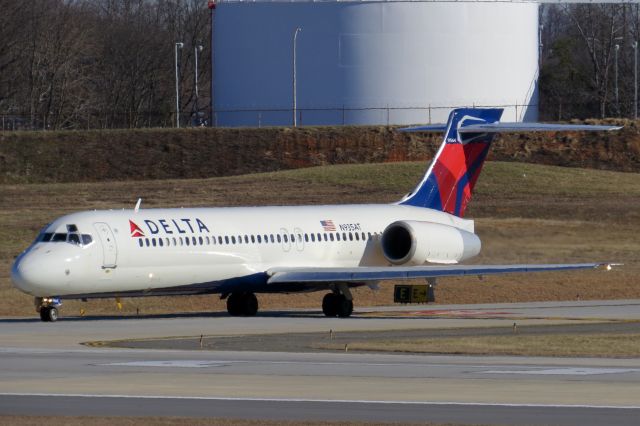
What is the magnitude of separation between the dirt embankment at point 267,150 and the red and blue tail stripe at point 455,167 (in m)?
37.9

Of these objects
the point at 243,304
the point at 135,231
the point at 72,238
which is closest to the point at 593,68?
the point at 243,304

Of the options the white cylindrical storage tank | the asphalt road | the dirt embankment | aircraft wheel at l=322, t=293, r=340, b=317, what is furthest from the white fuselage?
the white cylindrical storage tank

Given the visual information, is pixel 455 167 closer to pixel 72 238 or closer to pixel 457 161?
pixel 457 161

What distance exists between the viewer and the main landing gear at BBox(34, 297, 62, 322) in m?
36.9

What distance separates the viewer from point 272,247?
132ft

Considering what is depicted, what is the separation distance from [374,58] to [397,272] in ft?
152

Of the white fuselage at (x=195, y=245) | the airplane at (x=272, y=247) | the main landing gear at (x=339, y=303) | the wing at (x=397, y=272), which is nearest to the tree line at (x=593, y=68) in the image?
the airplane at (x=272, y=247)

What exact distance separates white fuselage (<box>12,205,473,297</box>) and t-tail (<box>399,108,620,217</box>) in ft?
1.88

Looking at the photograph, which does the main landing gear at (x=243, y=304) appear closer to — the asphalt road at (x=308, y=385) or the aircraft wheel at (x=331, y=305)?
the aircraft wheel at (x=331, y=305)

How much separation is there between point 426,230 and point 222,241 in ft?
18.5

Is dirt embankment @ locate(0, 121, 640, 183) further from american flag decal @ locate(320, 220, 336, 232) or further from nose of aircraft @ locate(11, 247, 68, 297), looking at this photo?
nose of aircraft @ locate(11, 247, 68, 297)

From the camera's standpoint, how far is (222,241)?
3894 cm

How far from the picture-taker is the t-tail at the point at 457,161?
43.9 m

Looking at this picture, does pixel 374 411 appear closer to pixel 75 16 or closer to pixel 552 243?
pixel 552 243
